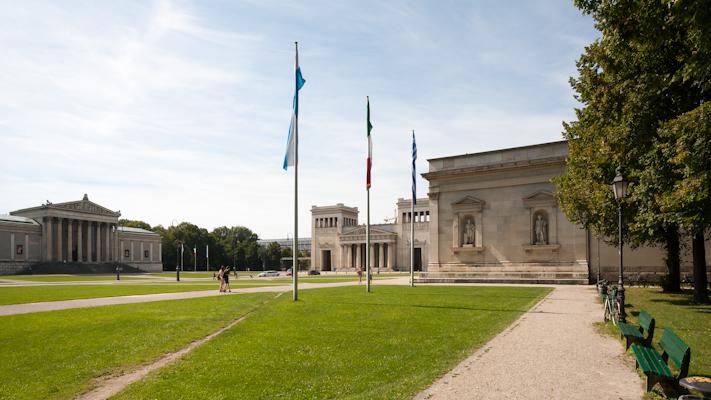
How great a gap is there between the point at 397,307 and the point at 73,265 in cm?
10676

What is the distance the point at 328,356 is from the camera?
11.9 m

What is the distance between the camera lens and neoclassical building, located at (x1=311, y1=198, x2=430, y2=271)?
142625 millimetres

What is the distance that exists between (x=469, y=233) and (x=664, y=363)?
43.2 m

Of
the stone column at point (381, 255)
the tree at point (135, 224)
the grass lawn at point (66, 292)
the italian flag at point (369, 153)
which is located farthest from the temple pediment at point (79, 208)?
the italian flag at point (369, 153)

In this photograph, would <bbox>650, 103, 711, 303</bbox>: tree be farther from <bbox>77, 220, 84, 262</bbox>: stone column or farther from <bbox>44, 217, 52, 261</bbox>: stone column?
<bbox>77, 220, 84, 262</bbox>: stone column

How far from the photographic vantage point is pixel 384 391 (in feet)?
29.2

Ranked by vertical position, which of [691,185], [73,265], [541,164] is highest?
[541,164]

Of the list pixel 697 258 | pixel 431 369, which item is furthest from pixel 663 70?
pixel 431 369

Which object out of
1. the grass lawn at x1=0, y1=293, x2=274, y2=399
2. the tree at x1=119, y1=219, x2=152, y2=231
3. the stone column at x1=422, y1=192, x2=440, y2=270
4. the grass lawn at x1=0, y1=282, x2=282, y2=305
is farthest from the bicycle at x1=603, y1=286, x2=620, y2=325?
the tree at x1=119, y1=219, x2=152, y2=231

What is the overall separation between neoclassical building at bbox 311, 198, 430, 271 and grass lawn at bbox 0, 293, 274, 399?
116 meters

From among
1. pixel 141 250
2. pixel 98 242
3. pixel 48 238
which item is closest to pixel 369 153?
pixel 48 238

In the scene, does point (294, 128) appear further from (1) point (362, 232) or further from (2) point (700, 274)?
(1) point (362, 232)

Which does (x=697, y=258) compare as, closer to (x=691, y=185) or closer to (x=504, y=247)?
(x=691, y=185)

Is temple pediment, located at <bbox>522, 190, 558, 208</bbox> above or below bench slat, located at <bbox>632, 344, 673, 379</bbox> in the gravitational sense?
above
